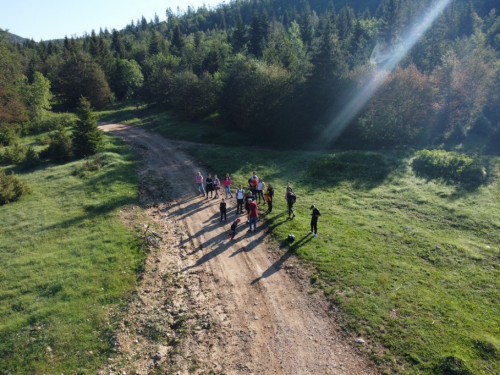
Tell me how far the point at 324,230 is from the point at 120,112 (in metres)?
56.5

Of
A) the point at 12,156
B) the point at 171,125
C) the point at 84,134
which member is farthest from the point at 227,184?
the point at 171,125

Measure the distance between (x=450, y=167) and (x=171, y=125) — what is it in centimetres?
3721

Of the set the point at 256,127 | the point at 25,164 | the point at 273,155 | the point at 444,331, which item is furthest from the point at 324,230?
the point at 25,164

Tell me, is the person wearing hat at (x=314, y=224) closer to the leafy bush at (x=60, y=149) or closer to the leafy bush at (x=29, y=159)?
the leafy bush at (x=60, y=149)

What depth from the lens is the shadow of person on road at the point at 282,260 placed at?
1368cm

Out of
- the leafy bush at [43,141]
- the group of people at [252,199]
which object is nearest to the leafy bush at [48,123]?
the leafy bush at [43,141]

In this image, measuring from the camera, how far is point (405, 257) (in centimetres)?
1455

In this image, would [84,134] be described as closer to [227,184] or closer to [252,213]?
[227,184]

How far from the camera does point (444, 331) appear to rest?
10352 mm

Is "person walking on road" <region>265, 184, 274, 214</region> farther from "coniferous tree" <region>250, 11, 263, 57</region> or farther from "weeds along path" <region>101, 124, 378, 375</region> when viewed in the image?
"coniferous tree" <region>250, 11, 263, 57</region>

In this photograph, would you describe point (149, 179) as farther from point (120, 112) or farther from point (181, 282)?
point (120, 112)

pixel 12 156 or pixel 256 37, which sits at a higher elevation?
pixel 256 37

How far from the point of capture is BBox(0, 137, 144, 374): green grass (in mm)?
10539

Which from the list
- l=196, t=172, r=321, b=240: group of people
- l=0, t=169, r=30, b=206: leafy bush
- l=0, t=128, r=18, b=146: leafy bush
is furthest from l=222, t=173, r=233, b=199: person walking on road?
l=0, t=128, r=18, b=146: leafy bush
